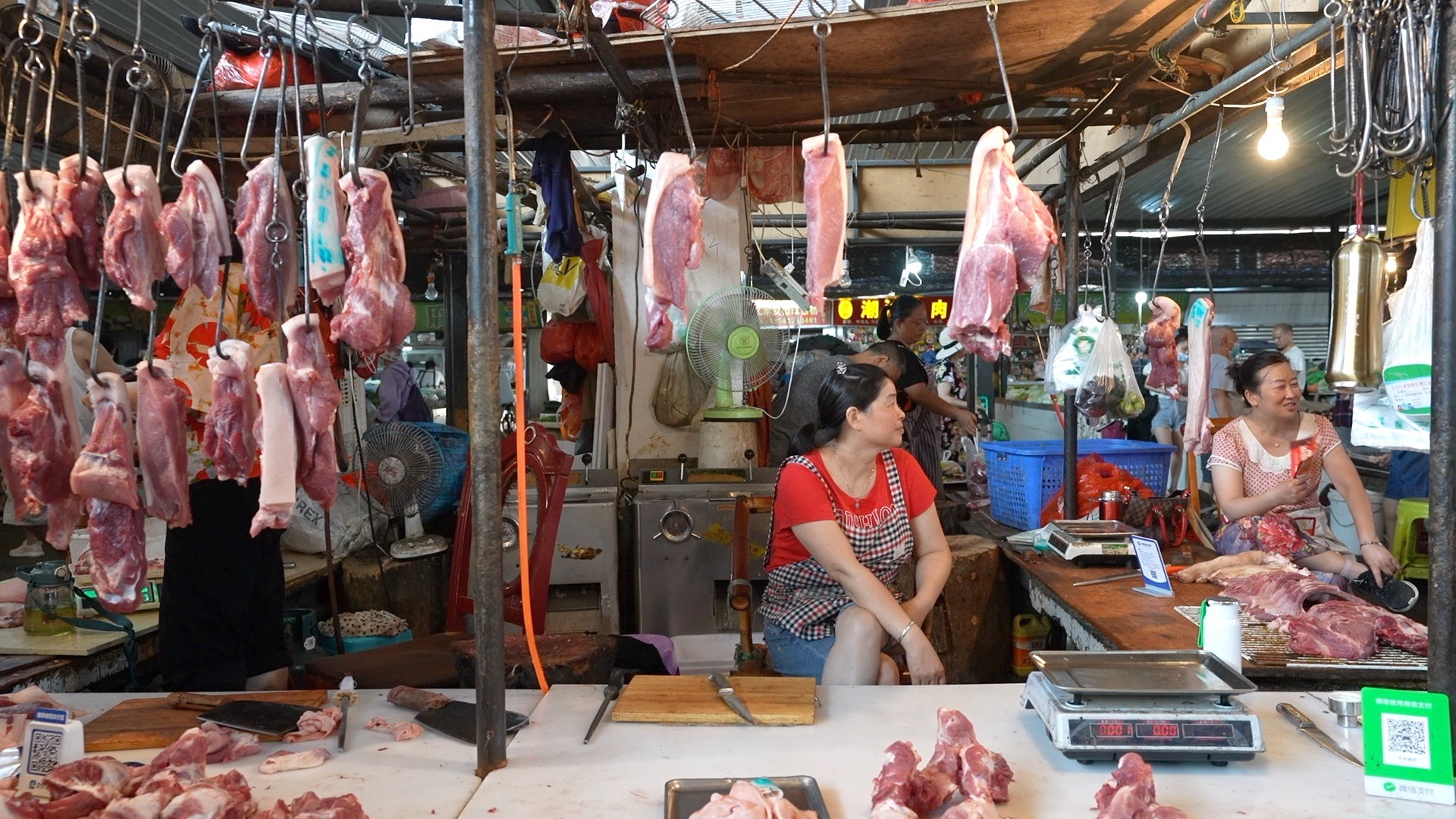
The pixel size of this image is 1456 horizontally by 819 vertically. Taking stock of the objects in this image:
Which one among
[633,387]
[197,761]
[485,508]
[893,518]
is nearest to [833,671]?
[893,518]

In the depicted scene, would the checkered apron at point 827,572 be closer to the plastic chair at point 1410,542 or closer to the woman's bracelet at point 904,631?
the woman's bracelet at point 904,631

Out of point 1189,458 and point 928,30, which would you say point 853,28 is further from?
point 1189,458

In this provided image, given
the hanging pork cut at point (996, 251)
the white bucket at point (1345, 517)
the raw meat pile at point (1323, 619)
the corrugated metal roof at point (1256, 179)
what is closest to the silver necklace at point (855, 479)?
the hanging pork cut at point (996, 251)

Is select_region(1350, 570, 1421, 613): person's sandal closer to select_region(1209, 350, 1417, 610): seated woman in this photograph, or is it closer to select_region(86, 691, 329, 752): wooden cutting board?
select_region(1209, 350, 1417, 610): seated woman

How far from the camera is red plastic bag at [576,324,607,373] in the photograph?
6691mm

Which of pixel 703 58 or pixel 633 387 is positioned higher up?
pixel 703 58

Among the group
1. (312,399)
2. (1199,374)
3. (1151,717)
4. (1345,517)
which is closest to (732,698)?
(1151,717)

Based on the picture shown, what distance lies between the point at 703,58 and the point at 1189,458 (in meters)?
3.87

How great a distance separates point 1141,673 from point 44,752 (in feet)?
8.16

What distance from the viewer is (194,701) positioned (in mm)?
2490

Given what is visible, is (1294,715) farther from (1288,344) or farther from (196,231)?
(1288,344)

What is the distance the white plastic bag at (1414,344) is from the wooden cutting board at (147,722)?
9.54 ft

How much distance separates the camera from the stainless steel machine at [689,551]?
17.0 ft

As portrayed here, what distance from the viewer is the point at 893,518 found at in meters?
3.59
